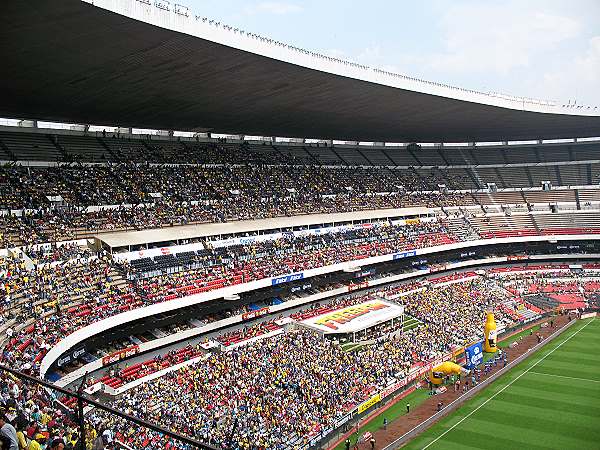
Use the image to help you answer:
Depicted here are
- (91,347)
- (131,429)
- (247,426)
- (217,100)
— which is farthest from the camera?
(217,100)

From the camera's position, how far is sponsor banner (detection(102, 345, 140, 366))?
80.3 ft

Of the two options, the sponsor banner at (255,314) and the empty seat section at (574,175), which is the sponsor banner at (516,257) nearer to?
the empty seat section at (574,175)

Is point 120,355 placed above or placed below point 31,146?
below

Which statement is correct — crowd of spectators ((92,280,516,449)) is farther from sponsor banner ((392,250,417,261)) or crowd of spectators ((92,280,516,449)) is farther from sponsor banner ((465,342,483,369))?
sponsor banner ((392,250,417,261))

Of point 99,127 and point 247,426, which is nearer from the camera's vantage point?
point 247,426

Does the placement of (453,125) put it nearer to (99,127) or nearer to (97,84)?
(99,127)

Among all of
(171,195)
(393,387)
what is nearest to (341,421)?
(393,387)

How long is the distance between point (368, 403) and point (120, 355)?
11823 millimetres

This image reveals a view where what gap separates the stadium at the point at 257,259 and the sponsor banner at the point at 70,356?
13 centimetres

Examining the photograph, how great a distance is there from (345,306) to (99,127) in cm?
2340

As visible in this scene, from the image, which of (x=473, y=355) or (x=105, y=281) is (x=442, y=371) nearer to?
(x=473, y=355)

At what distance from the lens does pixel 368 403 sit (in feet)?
84.6

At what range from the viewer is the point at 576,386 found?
29.3 meters

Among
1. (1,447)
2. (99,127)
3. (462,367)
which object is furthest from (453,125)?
(1,447)
